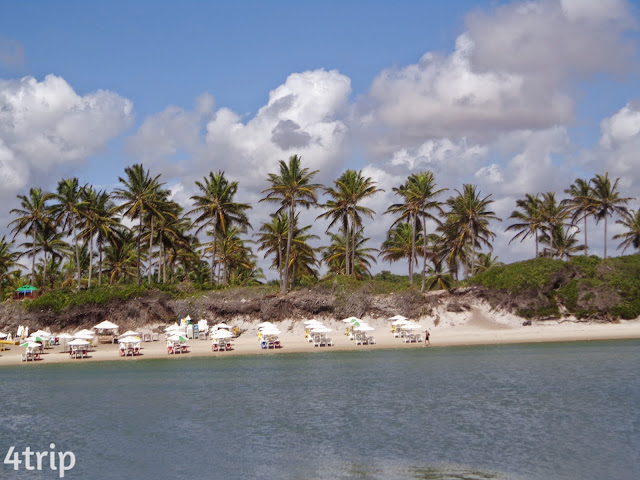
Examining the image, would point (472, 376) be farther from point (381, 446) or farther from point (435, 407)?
point (381, 446)

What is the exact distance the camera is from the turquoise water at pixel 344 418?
62.4 feet

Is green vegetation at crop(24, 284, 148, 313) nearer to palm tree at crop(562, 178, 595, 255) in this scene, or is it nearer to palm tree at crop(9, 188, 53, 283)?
palm tree at crop(9, 188, 53, 283)

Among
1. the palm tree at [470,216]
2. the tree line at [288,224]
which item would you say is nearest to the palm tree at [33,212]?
the tree line at [288,224]

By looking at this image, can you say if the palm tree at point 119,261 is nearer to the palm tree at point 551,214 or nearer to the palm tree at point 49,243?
the palm tree at point 49,243

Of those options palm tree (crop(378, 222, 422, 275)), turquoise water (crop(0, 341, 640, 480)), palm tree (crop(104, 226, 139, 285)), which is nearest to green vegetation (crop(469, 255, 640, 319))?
turquoise water (crop(0, 341, 640, 480))

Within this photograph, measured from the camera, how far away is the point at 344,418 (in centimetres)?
2584

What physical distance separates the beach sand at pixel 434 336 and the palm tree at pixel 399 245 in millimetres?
23018

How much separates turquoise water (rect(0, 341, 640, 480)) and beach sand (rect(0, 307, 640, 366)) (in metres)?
6.16

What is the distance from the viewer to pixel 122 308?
207 feet

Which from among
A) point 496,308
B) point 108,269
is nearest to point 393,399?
point 496,308

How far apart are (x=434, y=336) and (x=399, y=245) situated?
30.9m

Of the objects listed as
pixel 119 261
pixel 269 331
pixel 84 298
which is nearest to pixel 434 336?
pixel 269 331

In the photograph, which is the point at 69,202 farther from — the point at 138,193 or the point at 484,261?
the point at 484,261

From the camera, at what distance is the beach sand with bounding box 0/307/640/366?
165 feet
